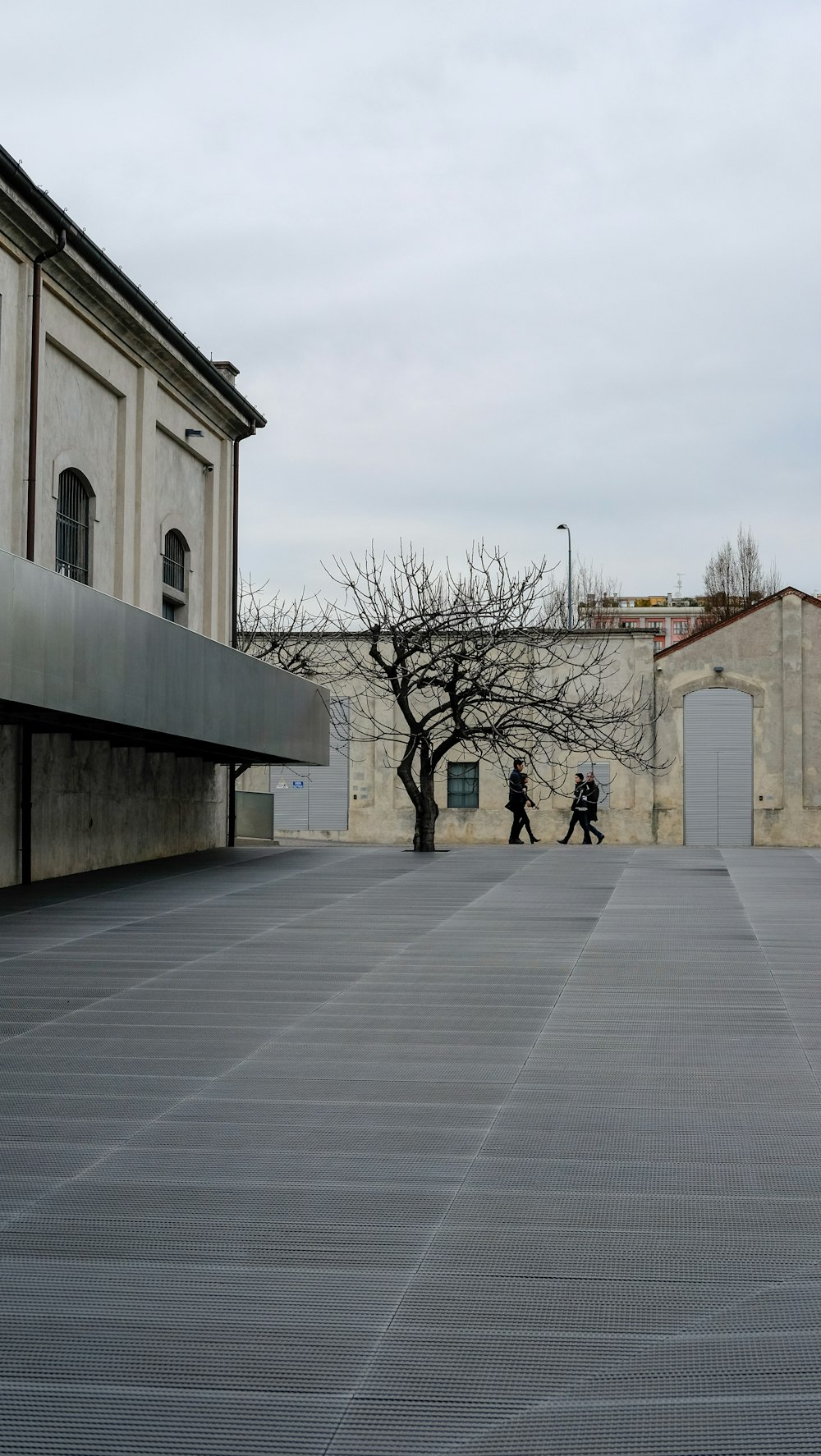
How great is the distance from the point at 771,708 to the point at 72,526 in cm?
2664

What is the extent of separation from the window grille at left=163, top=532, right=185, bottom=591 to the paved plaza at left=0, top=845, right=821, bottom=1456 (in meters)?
13.8

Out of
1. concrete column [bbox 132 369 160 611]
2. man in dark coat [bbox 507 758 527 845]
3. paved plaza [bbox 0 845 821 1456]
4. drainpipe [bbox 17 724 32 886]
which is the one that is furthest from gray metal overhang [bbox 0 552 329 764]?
man in dark coat [bbox 507 758 527 845]

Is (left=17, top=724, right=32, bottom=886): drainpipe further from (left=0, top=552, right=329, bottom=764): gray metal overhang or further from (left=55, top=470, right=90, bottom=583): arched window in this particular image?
(left=55, top=470, right=90, bottom=583): arched window

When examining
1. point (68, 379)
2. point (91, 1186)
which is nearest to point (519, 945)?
point (91, 1186)

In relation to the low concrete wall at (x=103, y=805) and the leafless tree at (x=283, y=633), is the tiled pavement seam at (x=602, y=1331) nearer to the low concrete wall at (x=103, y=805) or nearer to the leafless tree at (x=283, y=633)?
the low concrete wall at (x=103, y=805)

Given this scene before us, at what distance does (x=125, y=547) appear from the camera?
22250 mm

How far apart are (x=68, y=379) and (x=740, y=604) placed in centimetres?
5724

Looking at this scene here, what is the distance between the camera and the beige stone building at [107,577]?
15945 mm

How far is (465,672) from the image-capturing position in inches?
1061

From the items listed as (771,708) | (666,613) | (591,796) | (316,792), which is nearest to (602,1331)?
(591,796)

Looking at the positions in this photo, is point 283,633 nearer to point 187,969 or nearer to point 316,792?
point 316,792

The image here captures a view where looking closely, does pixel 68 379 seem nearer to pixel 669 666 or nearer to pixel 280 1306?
pixel 280 1306

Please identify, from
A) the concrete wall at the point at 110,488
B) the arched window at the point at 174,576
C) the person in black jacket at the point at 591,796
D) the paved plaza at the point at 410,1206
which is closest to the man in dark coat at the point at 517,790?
the person in black jacket at the point at 591,796

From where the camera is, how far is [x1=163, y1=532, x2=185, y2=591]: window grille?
981 inches
